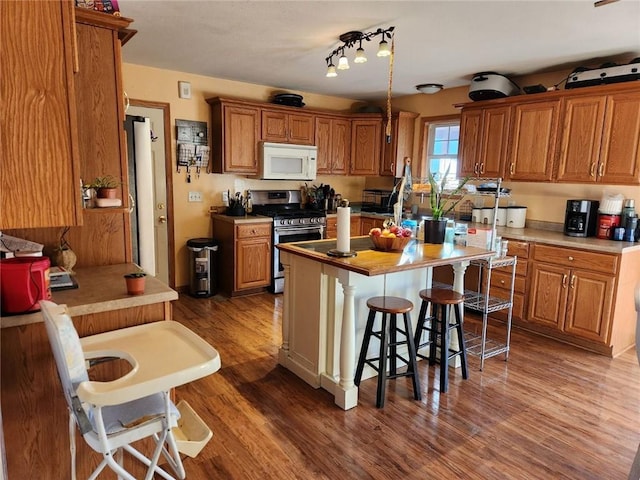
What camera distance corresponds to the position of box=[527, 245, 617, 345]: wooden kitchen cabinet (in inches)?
130

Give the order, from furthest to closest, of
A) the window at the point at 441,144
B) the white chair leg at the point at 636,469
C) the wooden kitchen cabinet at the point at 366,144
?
the wooden kitchen cabinet at the point at 366,144 < the window at the point at 441,144 < the white chair leg at the point at 636,469

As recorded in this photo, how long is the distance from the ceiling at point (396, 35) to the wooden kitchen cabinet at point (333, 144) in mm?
925

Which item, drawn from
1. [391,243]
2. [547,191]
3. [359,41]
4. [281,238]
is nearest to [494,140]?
[547,191]

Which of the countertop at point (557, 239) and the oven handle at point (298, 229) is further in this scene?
the oven handle at point (298, 229)

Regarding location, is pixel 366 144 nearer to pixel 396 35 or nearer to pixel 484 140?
pixel 484 140

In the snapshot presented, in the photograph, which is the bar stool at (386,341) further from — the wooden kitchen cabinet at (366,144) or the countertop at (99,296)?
the wooden kitchen cabinet at (366,144)

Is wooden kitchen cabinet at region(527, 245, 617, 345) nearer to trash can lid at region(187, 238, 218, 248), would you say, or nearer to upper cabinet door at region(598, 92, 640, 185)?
upper cabinet door at region(598, 92, 640, 185)

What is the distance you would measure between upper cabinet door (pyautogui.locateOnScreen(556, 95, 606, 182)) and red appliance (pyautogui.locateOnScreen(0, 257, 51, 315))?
403 centimetres

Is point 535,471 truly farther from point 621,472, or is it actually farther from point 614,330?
point 614,330

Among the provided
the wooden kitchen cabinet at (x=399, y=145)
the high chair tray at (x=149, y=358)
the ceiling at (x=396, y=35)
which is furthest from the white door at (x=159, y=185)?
the wooden kitchen cabinet at (x=399, y=145)

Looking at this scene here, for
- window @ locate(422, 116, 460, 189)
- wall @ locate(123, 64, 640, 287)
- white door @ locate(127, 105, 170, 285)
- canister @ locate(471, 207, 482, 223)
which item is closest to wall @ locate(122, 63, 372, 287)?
wall @ locate(123, 64, 640, 287)

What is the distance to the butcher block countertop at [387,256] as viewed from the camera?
2334mm

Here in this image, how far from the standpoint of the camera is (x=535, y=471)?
6.61 feet

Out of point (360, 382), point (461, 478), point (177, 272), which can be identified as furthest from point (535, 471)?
point (177, 272)
